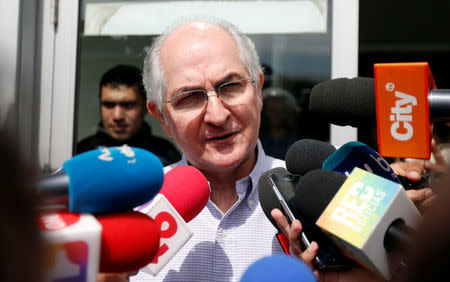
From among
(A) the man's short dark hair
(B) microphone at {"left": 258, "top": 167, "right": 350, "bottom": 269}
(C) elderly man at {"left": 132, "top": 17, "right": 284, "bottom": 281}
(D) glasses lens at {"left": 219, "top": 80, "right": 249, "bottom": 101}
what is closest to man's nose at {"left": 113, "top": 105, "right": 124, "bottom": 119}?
(A) the man's short dark hair

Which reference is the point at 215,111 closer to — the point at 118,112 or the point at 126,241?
the point at 126,241

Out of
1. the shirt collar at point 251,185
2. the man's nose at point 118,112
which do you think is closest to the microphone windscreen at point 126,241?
the shirt collar at point 251,185

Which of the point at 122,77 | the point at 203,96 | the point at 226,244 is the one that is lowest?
the point at 226,244

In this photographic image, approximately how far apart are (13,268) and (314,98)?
0.80 metres

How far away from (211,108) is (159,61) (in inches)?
12.5

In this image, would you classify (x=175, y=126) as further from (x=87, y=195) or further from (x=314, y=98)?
(x=87, y=195)

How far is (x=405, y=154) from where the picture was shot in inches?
33.4

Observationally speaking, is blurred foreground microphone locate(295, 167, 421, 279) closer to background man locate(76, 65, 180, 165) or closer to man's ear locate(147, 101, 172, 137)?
man's ear locate(147, 101, 172, 137)

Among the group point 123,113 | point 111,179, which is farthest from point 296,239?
point 123,113

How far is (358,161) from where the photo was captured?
35.2 inches

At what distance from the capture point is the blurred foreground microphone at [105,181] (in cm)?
63

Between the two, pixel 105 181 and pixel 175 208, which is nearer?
pixel 105 181

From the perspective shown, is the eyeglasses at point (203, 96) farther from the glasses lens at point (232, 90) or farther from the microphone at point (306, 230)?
the microphone at point (306, 230)

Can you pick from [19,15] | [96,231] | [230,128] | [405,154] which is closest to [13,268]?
[96,231]
